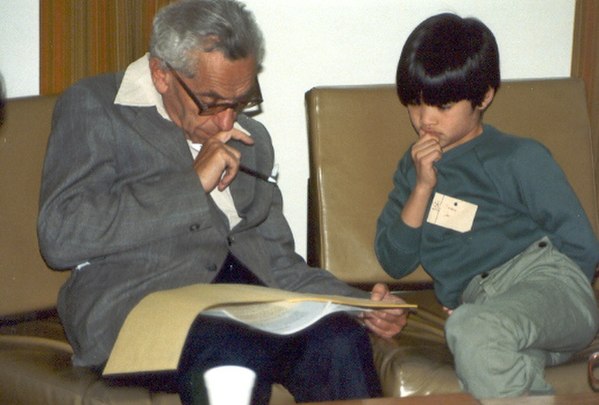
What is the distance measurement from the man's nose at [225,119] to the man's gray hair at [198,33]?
0.11m

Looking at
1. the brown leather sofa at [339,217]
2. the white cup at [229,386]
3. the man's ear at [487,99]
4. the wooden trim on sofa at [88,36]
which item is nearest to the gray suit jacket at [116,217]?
the brown leather sofa at [339,217]

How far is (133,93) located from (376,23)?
105cm

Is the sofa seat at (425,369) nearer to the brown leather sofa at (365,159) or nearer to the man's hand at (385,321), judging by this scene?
the man's hand at (385,321)

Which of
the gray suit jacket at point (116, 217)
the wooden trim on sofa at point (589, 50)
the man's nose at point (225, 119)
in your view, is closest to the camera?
the gray suit jacket at point (116, 217)

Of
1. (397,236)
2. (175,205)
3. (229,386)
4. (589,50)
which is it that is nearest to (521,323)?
(397,236)

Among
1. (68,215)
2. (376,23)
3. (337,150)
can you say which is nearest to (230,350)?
(68,215)

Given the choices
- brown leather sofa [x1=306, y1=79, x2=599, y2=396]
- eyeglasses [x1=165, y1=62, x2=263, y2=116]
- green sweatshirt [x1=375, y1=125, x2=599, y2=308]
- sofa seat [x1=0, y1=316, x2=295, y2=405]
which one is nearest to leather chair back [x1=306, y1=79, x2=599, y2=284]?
brown leather sofa [x1=306, y1=79, x2=599, y2=396]

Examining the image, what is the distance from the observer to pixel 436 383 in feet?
7.10

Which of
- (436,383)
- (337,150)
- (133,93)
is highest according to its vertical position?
(133,93)

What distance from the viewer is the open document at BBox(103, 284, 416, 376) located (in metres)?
1.66

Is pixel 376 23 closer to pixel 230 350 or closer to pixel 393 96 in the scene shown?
pixel 393 96

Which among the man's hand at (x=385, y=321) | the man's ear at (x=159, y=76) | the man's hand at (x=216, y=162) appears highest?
the man's ear at (x=159, y=76)

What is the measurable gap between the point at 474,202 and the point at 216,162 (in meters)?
0.70

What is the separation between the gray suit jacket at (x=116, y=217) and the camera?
212 cm
